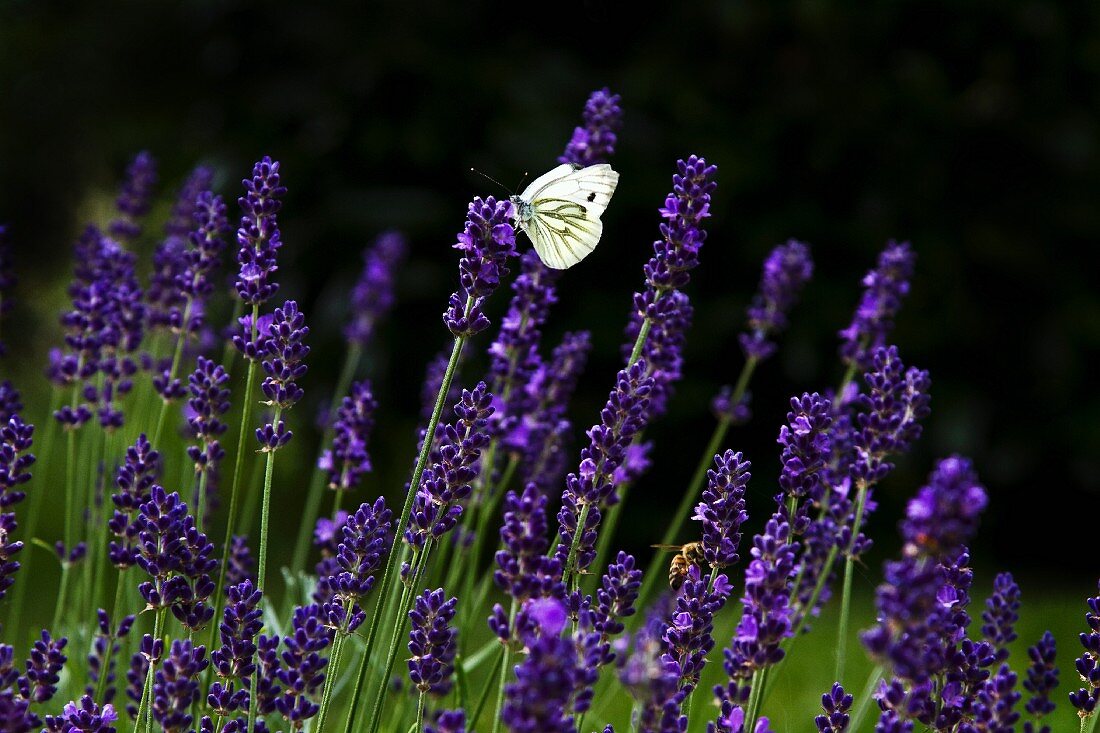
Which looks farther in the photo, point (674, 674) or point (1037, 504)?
point (1037, 504)

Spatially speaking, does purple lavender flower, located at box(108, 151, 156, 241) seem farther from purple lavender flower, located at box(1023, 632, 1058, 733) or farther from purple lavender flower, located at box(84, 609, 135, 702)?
purple lavender flower, located at box(1023, 632, 1058, 733)

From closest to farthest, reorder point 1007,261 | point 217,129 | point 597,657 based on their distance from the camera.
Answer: point 597,657 → point 1007,261 → point 217,129

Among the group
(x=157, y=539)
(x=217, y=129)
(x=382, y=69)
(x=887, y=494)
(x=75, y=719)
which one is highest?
(x=382, y=69)

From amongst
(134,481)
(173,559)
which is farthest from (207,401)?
(173,559)

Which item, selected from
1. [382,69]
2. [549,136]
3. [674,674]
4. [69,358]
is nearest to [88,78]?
[382,69]

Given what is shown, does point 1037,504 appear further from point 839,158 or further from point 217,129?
point 217,129

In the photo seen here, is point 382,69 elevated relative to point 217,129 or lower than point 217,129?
elevated

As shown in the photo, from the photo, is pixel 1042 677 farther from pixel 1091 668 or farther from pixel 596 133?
pixel 596 133

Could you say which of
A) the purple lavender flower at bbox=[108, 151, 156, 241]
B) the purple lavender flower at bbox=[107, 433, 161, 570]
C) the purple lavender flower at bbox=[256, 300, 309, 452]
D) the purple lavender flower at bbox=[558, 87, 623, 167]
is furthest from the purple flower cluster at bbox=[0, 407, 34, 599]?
the purple lavender flower at bbox=[108, 151, 156, 241]
